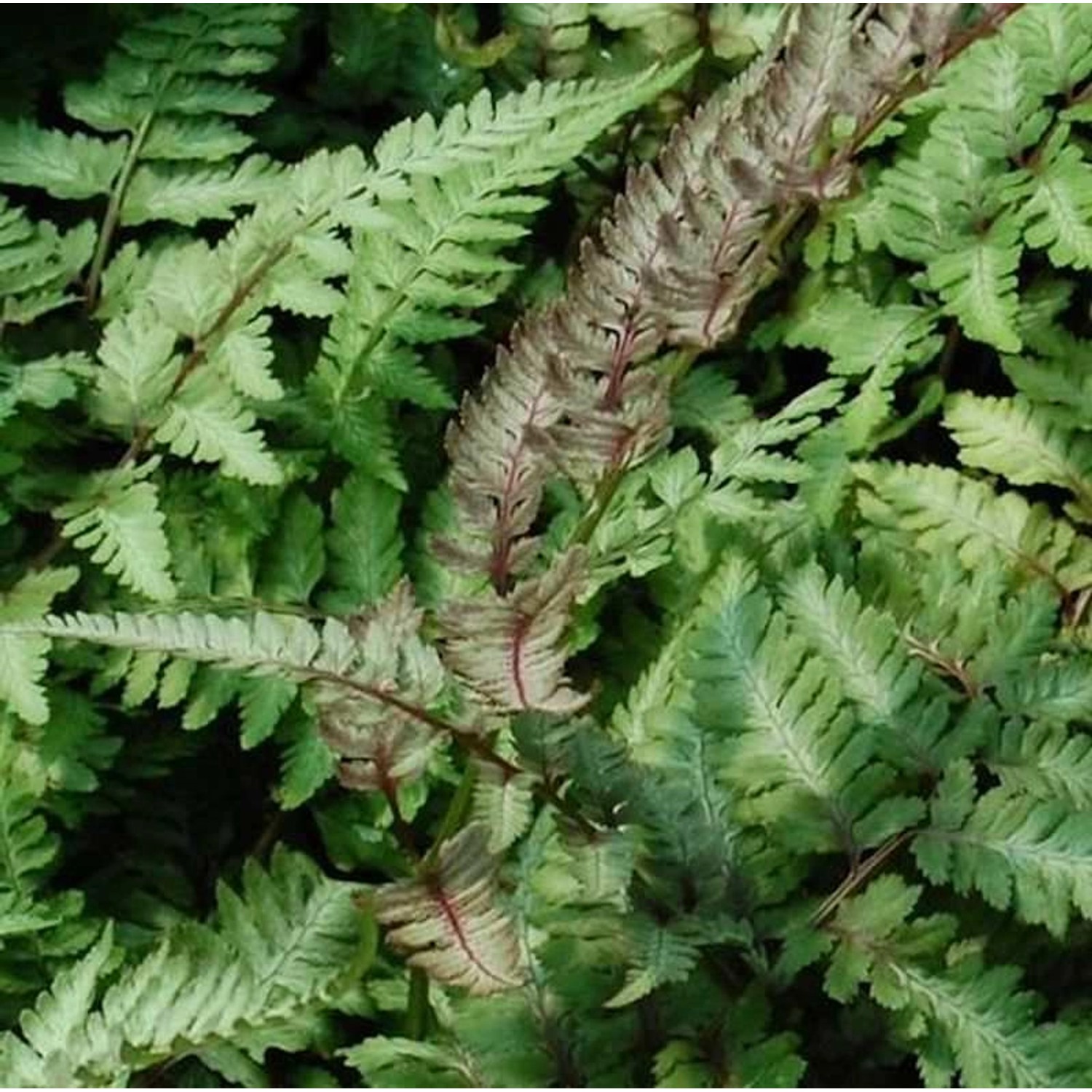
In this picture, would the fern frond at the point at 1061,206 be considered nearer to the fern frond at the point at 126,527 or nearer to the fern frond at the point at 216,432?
the fern frond at the point at 216,432

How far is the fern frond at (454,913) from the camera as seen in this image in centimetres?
151

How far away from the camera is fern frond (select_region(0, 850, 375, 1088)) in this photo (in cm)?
160

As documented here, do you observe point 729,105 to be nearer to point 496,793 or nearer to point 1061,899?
point 496,793

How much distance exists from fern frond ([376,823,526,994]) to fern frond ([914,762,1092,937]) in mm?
380

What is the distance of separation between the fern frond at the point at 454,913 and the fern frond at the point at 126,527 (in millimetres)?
408

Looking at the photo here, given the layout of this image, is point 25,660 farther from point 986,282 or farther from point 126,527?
point 986,282

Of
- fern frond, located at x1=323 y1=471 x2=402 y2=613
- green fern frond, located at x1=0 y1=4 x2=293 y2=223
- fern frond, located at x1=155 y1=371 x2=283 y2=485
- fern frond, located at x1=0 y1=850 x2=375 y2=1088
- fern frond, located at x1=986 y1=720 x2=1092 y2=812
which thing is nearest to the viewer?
fern frond, located at x1=0 y1=850 x2=375 y2=1088

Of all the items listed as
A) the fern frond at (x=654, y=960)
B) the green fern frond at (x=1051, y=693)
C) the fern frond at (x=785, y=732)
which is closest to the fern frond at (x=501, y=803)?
the fern frond at (x=654, y=960)

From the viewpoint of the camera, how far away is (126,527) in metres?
1.85

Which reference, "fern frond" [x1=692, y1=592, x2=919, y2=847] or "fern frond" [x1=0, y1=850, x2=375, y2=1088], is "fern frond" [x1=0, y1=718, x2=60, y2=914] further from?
"fern frond" [x1=692, y1=592, x2=919, y2=847]

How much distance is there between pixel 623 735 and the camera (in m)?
1.84

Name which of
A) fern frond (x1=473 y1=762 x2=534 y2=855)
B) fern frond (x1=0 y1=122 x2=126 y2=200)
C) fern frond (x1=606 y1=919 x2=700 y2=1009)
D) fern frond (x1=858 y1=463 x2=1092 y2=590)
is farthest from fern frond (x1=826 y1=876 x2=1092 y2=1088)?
fern frond (x1=0 y1=122 x2=126 y2=200)

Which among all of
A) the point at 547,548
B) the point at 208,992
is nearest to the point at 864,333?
the point at 547,548

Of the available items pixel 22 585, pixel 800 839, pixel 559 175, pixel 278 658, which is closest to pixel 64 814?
pixel 22 585
